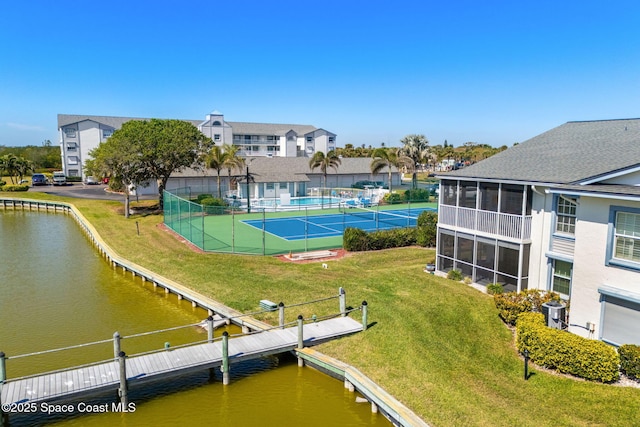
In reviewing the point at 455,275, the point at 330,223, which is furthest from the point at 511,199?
the point at 330,223

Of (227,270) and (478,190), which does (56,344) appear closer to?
(227,270)

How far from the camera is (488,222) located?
1861 cm

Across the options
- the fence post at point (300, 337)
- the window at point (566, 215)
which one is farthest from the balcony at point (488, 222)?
the fence post at point (300, 337)

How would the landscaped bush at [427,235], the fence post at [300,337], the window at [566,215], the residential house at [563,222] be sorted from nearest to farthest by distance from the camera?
the residential house at [563,222] → the fence post at [300,337] → the window at [566,215] → the landscaped bush at [427,235]

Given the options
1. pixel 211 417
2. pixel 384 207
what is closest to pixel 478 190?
pixel 211 417

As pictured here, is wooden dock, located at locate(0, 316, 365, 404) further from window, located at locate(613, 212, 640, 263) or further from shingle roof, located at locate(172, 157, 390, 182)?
shingle roof, located at locate(172, 157, 390, 182)

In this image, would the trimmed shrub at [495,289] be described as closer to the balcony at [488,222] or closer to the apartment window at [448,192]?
the balcony at [488,222]

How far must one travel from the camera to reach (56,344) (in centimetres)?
1505

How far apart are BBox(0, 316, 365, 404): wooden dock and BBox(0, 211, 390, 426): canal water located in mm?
632

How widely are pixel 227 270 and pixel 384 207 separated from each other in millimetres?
25942

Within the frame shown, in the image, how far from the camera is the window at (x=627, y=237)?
1246cm

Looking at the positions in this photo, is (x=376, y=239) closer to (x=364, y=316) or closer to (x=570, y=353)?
(x=364, y=316)

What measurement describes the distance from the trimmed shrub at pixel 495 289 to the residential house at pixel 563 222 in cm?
56

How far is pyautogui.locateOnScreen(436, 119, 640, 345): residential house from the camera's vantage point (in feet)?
42.1
